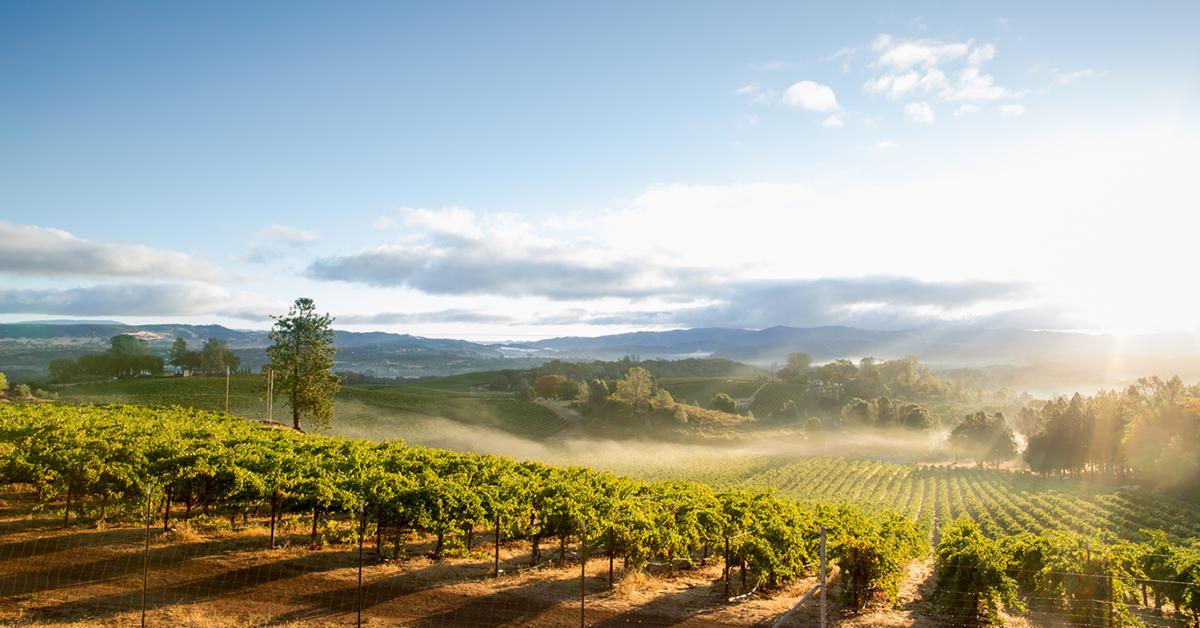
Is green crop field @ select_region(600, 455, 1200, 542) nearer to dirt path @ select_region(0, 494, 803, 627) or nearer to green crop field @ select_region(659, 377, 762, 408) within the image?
dirt path @ select_region(0, 494, 803, 627)

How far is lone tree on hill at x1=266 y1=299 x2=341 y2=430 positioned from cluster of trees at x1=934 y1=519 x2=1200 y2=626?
50056 mm

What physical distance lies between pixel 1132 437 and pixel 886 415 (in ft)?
229

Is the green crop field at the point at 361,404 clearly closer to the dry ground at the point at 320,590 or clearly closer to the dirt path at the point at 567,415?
the dirt path at the point at 567,415

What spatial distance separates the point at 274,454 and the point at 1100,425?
10495cm

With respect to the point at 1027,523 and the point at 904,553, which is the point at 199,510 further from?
the point at 1027,523

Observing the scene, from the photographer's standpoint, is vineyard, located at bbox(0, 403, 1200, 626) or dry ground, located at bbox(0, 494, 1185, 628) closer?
dry ground, located at bbox(0, 494, 1185, 628)

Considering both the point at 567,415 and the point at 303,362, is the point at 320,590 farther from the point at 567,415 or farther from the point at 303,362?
the point at 567,415

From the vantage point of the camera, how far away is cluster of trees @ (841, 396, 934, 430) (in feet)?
468

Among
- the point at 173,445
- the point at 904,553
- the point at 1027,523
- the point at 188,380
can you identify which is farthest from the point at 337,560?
the point at 188,380

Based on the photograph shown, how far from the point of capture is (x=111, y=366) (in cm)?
11444

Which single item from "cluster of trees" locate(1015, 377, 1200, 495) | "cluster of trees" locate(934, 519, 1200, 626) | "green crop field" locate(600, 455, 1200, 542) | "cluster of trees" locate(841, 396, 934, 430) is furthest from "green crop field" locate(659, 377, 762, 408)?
"cluster of trees" locate(934, 519, 1200, 626)

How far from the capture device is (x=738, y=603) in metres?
20.9

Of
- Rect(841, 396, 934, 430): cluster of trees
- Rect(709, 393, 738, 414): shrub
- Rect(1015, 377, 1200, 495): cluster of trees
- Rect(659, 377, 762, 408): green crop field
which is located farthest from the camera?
Rect(659, 377, 762, 408): green crop field

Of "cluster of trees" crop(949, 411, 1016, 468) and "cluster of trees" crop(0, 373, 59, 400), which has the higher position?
"cluster of trees" crop(0, 373, 59, 400)
